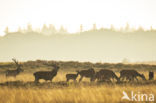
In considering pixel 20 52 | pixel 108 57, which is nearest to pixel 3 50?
pixel 20 52

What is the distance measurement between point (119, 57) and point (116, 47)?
893 inches

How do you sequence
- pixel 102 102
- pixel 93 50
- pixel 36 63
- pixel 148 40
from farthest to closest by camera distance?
1. pixel 148 40
2. pixel 93 50
3. pixel 36 63
4. pixel 102 102

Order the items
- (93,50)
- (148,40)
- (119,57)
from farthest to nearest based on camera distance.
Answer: (148,40) < (93,50) < (119,57)

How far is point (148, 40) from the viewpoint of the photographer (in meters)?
194

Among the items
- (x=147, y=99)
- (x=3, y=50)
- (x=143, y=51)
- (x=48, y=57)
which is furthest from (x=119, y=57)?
(x=147, y=99)

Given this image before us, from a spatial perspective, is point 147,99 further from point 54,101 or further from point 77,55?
point 77,55

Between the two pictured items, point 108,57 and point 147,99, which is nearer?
point 147,99

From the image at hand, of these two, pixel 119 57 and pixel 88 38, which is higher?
pixel 88 38

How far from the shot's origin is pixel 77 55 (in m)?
180

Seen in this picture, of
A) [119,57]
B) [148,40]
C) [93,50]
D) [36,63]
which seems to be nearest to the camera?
[36,63]

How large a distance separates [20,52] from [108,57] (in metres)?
69.2

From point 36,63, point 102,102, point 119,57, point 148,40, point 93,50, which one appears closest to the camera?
point 102,102

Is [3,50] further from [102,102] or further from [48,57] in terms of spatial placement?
[102,102]

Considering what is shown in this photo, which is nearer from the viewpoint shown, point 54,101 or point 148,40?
point 54,101
